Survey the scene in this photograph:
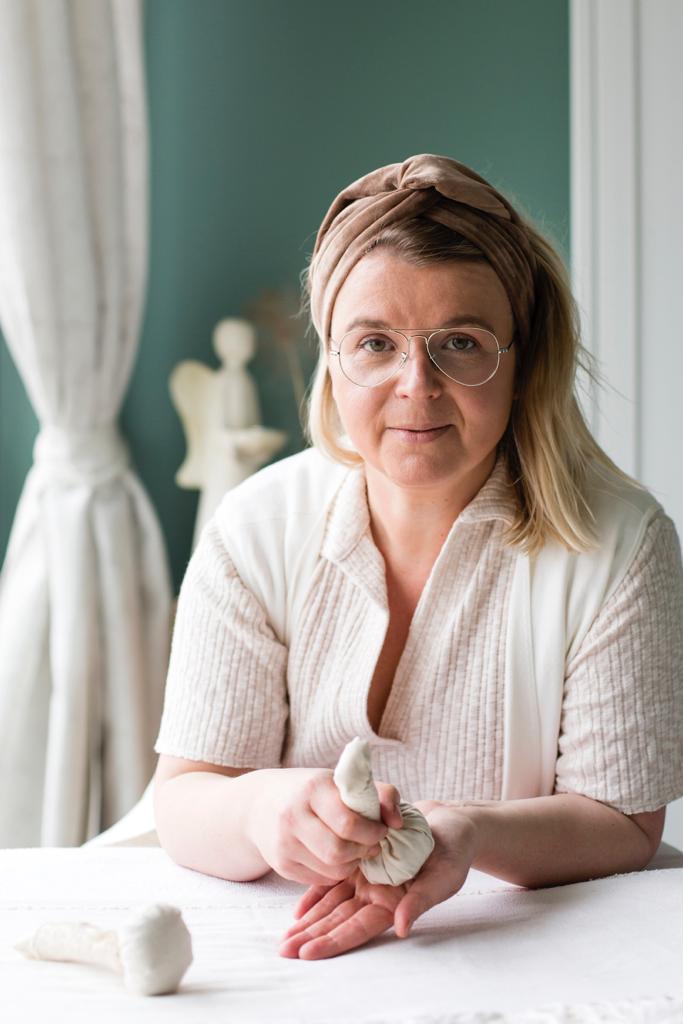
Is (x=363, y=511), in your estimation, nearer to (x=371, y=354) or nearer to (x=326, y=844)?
(x=371, y=354)

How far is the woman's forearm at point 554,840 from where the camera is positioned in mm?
1196

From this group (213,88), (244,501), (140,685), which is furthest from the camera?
(213,88)

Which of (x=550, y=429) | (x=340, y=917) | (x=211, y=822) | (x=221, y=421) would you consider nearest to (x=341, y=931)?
(x=340, y=917)

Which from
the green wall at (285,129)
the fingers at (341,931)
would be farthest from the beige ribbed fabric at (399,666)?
the green wall at (285,129)

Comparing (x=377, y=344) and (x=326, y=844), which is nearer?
(x=326, y=844)

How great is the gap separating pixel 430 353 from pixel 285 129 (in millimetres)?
1989

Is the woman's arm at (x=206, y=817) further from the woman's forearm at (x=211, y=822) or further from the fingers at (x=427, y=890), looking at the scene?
the fingers at (x=427, y=890)

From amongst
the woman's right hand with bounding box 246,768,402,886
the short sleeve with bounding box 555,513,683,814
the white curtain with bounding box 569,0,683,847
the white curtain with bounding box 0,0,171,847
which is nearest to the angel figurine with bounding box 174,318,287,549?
the white curtain with bounding box 0,0,171,847

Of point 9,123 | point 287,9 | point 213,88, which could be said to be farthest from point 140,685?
point 287,9

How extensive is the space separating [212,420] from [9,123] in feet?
2.61

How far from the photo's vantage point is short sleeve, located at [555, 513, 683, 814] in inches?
51.4

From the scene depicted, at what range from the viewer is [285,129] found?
10.2ft

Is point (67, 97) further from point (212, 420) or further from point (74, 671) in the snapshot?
point (74, 671)

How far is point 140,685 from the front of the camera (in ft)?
8.91
